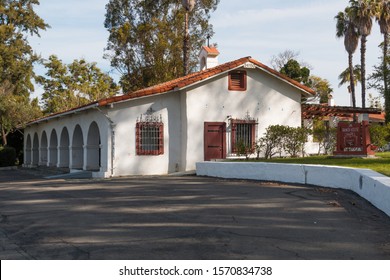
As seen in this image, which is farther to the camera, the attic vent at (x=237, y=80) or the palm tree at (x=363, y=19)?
the palm tree at (x=363, y=19)

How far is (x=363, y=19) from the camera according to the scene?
38094 mm

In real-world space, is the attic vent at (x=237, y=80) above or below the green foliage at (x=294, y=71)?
below

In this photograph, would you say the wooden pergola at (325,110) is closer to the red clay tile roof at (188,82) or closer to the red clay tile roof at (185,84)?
the red clay tile roof at (185,84)

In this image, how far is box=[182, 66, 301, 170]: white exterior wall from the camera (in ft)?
66.8

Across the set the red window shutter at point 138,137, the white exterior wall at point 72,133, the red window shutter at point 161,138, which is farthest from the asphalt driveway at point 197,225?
the red window shutter at point 161,138

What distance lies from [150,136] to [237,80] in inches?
185

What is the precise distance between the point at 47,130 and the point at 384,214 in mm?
22703

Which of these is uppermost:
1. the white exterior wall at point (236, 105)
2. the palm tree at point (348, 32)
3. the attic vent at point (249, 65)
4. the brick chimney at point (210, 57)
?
the palm tree at point (348, 32)

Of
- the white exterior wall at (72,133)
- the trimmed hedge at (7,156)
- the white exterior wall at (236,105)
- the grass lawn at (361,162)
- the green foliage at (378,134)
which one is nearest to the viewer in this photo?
the grass lawn at (361,162)

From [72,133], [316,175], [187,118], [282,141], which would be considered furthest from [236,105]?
A: [316,175]

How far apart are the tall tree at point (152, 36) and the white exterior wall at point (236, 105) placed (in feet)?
55.7

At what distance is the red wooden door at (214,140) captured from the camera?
2062cm

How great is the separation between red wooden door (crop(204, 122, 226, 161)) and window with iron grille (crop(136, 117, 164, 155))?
1.91 m

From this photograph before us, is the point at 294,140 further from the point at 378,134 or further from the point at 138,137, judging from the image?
the point at 138,137
